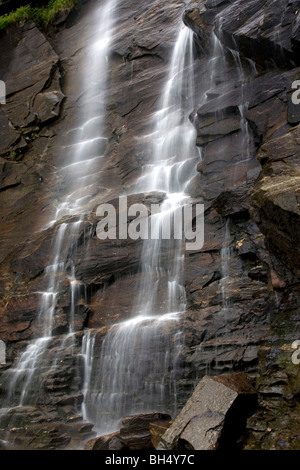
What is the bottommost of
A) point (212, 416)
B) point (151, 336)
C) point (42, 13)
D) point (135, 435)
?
point (135, 435)

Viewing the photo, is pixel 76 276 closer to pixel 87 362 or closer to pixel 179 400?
pixel 87 362

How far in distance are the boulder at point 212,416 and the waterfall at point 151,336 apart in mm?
1806

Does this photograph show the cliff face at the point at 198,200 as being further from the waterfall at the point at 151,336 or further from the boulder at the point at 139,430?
the boulder at the point at 139,430

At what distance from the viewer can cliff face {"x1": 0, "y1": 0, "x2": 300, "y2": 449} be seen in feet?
26.2

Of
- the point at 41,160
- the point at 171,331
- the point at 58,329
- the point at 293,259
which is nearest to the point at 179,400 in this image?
the point at 171,331

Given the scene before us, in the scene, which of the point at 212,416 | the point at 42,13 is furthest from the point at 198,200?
the point at 42,13

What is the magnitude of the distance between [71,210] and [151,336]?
695 cm

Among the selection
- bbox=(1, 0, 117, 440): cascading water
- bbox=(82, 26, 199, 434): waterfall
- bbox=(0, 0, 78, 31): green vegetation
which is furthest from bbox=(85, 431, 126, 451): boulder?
bbox=(0, 0, 78, 31): green vegetation

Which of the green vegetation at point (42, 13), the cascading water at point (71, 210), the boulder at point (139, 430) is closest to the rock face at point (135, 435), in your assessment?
the boulder at point (139, 430)

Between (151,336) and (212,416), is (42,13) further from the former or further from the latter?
(212,416)

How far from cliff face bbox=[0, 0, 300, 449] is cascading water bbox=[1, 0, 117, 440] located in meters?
0.18

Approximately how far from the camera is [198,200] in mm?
11758

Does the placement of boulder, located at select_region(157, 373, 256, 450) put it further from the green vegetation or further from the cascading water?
the green vegetation
